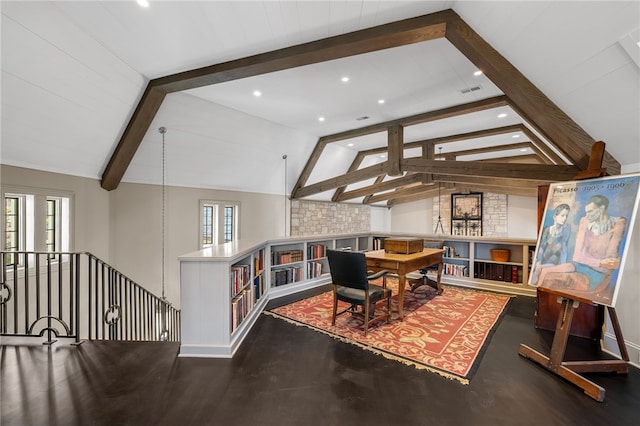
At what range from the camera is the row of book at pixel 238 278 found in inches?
125

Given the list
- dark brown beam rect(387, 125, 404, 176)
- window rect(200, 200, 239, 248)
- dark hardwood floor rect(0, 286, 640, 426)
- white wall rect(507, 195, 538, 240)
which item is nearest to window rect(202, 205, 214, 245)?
Result: window rect(200, 200, 239, 248)

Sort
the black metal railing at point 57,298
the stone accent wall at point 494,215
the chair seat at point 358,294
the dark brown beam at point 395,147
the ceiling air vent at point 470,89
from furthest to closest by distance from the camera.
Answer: the stone accent wall at point 494,215 → the dark brown beam at point 395,147 → the ceiling air vent at point 470,89 → the chair seat at point 358,294 → the black metal railing at point 57,298

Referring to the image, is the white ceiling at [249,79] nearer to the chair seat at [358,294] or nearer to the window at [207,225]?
the window at [207,225]

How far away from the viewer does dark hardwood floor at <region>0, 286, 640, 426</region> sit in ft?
6.55

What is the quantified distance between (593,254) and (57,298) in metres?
6.63

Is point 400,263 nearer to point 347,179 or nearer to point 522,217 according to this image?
point 347,179

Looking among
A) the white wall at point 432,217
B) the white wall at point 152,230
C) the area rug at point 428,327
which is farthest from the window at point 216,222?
the white wall at point 432,217

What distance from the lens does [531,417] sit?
201 cm

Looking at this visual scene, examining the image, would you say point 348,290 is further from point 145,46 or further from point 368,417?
point 145,46

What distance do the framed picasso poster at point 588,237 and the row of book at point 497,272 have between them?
2.59 meters

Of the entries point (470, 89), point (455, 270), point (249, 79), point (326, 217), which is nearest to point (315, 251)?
point (455, 270)

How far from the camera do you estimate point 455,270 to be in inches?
225

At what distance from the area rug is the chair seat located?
381 millimetres

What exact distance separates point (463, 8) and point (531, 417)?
3463mm
